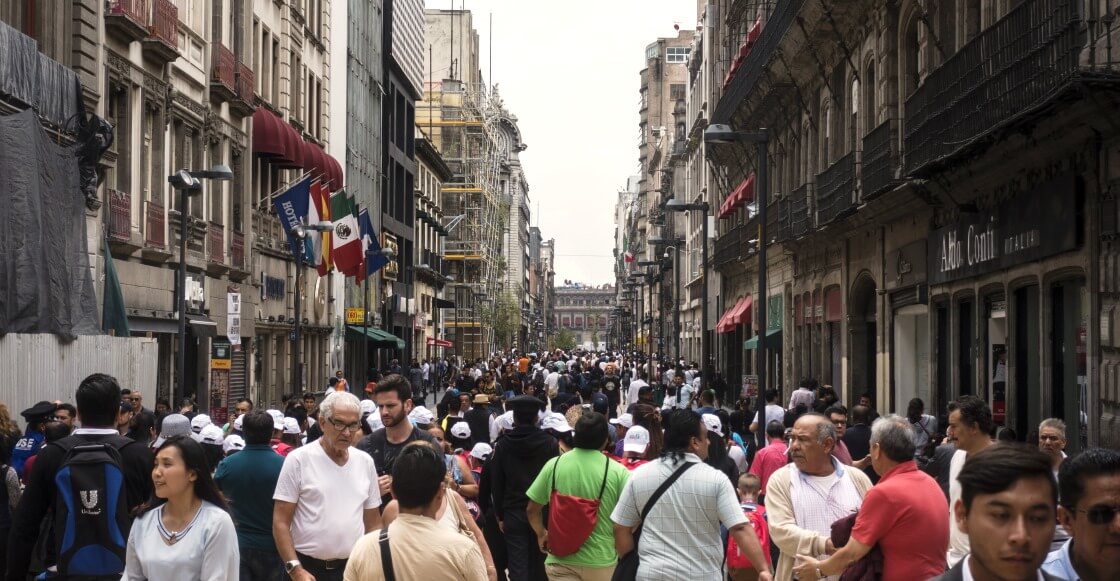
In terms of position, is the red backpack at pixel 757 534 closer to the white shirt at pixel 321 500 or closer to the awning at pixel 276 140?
the white shirt at pixel 321 500

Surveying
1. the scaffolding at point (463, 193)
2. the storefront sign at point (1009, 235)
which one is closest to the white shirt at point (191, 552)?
the storefront sign at point (1009, 235)

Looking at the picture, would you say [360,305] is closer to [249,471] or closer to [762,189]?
[762,189]

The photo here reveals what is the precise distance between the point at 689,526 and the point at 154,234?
21409 millimetres

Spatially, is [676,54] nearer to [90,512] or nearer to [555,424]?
[555,424]

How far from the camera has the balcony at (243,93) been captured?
109 feet

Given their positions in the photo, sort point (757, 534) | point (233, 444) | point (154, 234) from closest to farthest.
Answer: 1. point (757, 534)
2. point (233, 444)
3. point (154, 234)

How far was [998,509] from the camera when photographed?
3686mm

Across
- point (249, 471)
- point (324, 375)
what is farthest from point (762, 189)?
point (324, 375)

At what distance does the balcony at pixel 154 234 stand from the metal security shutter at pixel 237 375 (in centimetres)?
624

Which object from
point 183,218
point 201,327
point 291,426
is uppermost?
point 183,218

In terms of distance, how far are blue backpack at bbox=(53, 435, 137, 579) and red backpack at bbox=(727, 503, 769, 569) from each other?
3598mm

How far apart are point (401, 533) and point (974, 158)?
13.7 metres

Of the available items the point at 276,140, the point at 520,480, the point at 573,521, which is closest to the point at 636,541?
the point at 573,521

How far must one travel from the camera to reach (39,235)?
19969mm
